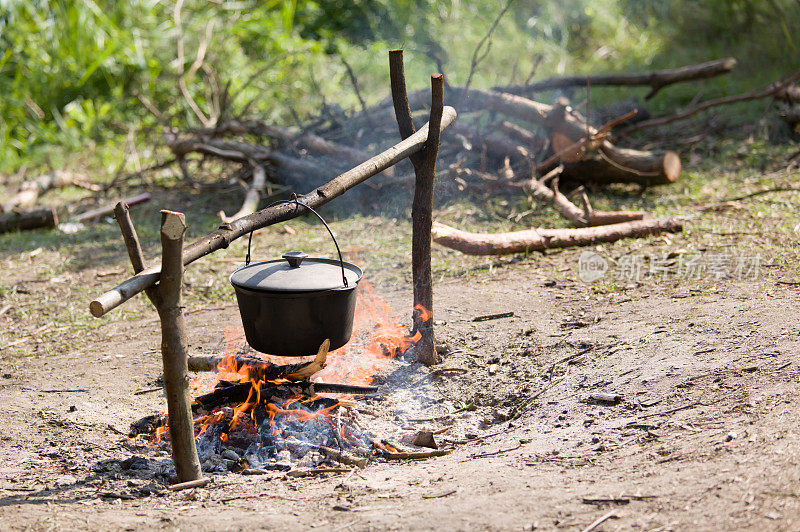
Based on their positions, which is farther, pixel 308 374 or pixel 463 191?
pixel 463 191

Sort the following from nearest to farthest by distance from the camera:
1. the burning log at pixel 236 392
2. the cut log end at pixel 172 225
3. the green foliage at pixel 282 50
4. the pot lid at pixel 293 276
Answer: the cut log end at pixel 172 225
the pot lid at pixel 293 276
the burning log at pixel 236 392
the green foliage at pixel 282 50

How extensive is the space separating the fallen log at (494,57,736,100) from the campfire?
5078mm

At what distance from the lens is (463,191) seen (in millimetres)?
7559

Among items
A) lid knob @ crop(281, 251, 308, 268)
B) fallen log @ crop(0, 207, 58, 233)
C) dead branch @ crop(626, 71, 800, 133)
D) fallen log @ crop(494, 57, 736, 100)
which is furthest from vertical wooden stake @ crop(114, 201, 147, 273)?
dead branch @ crop(626, 71, 800, 133)

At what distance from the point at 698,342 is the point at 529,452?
1230 millimetres

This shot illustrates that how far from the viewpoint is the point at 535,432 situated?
330 centimetres

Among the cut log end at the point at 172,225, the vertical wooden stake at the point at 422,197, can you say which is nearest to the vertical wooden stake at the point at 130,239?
the cut log end at the point at 172,225

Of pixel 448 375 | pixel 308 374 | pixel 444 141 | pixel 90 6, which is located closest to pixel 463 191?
pixel 444 141

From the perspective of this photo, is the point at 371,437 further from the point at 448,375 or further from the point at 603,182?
the point at 603,182

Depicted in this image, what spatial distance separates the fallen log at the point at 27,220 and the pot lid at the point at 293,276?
5.22 metres

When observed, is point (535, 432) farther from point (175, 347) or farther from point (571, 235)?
point (571, 235)

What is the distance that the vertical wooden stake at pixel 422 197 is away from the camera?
3.91m

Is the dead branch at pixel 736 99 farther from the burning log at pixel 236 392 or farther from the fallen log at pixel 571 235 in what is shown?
the burning log at pixel 236 392

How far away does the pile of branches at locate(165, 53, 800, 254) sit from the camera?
7.29 m
